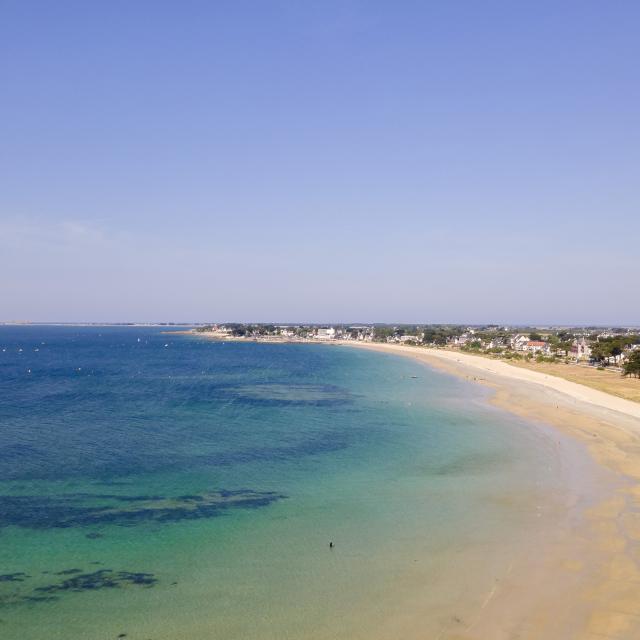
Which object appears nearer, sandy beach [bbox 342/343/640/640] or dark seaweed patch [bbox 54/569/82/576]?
sandy beach [bbox 342/343/640/640]

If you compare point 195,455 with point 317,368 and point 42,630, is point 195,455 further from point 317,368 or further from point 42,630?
point 317,368

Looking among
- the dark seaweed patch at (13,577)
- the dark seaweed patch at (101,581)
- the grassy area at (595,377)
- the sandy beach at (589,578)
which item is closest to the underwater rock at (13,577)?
the dark seaweed patch at (13,577)

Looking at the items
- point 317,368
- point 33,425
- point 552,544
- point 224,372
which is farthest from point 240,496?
point 317,368

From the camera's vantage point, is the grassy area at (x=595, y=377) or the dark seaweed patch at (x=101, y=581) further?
the grassy area at (x=595, y=377)

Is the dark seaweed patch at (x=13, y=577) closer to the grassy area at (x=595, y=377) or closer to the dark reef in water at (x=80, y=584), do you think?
the dark reef in water at (x=80, y=584)

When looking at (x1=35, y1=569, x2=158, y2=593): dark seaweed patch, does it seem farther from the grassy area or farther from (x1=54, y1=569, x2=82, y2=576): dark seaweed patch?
the grassy area

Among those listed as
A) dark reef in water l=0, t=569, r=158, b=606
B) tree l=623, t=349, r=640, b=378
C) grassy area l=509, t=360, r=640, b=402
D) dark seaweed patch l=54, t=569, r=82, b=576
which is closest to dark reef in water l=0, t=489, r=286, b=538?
dark seaweed patch l=54, t=569, r=82, b=576
